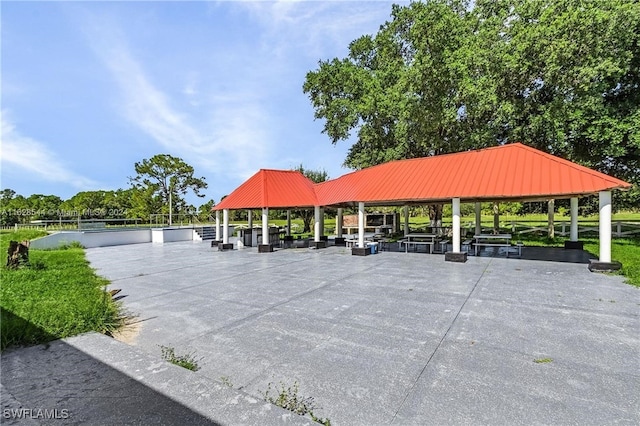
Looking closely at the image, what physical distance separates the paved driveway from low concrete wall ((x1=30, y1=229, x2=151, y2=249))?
1463 centimetres

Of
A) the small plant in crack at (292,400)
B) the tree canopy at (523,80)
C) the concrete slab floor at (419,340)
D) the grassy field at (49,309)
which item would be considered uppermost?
the tree canopy at (523,80)

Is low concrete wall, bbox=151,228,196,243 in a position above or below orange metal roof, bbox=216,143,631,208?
below

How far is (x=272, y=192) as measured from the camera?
1831 cm

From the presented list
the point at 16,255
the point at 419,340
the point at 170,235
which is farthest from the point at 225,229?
the point at 419,340

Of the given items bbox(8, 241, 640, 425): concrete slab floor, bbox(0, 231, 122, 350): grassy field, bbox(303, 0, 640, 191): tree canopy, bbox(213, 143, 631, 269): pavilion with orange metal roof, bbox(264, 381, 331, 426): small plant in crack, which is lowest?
bbox(8, 241, 640, 425): concrete slab floor

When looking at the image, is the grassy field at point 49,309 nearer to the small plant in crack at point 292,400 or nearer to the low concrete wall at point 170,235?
the small plant in crack at point 292,400

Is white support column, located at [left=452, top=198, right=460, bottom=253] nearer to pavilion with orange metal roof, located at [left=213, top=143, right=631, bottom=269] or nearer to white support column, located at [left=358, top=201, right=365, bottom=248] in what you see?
pavilion with orange metal roof, located at [left=213, top=143, right=631, bottom=269]

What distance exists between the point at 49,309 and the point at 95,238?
65.5ft

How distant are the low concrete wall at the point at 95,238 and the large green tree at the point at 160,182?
1861cm

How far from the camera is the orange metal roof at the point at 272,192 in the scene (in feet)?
57.7

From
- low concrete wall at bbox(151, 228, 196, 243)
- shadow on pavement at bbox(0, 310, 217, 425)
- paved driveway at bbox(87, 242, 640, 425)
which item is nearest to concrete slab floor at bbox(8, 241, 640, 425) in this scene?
paved driveway at bbox(87, 242, 640, 425)

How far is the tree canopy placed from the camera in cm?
1406

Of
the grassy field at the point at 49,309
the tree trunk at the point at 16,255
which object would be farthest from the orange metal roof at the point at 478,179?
the grassy field at the point at 49,309

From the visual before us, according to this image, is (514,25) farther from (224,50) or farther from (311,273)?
(311,273)
